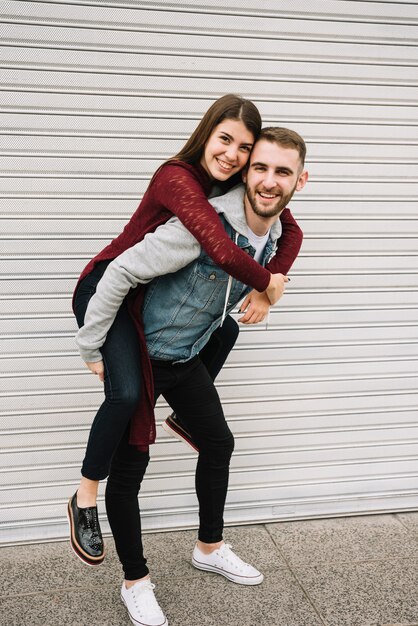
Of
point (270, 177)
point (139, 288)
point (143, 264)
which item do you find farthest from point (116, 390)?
point (270, 177)

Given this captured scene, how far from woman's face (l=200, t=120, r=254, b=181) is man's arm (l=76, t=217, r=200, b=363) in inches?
10.7

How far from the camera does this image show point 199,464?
315cm

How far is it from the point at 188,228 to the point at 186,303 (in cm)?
39

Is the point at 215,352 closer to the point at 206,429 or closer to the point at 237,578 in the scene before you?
the point at 206,429

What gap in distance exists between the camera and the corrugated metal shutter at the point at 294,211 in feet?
10.5

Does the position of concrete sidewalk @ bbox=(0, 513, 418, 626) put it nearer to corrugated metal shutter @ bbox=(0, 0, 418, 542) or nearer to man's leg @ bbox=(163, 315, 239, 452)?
corrugated metal shutter @ bbox=(0, 0, 418, 542)

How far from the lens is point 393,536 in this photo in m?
3.72

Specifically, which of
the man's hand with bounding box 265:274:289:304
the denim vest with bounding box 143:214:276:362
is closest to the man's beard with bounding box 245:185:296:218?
the denim vest with bounding box 143:214:276:362

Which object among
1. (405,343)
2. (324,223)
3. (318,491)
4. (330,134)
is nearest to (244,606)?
(318,491)

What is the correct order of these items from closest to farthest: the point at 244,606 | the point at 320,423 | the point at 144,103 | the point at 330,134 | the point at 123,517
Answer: the point at 123,517 → the point at 244,606 → the point at 144,103 → the point at 330,134 → the point at 320,423

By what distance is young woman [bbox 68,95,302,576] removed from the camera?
2.41m

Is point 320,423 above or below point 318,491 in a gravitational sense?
above

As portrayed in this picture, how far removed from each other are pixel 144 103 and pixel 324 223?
1.13 m

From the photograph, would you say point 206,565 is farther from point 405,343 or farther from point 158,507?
point 405,343
